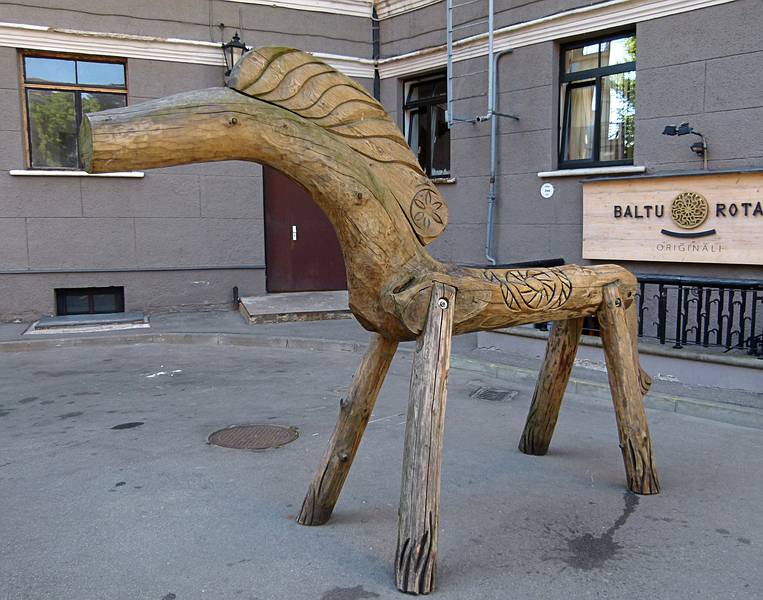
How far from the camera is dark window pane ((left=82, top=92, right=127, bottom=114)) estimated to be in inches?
406

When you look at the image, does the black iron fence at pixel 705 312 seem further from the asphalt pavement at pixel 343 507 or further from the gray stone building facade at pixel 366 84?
the asphalt pavement at pixel 343 507

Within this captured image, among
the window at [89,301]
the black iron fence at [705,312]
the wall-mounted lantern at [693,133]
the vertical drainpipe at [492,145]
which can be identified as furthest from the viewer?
the window at [89,301]

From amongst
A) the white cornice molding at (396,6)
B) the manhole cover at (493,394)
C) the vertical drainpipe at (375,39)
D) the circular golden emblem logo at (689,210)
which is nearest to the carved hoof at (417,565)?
the manhole cover at (493,394)

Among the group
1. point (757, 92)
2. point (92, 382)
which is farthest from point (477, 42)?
point (92, 382)

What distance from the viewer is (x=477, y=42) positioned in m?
10.1

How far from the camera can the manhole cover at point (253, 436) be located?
16.2 feet

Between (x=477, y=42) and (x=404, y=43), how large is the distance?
67.1 inches

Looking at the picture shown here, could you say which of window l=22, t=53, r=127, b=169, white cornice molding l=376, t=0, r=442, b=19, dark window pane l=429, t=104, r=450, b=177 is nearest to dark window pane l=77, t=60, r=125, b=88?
window l=22, t=53, r=127, b=169

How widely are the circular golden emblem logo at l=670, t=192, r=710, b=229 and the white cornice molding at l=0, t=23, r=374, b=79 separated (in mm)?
7366

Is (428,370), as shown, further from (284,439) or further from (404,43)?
(404,43)

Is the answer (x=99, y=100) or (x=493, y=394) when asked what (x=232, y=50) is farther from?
(x=493, y=394)

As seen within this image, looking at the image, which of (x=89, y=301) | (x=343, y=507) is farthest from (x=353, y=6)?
(x=343, y=507)

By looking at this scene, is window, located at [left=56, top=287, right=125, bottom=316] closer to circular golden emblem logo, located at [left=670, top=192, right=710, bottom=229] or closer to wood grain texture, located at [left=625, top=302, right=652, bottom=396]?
circular golden emblem logo, located at [left=670, top=192, right=710, bottom=229]

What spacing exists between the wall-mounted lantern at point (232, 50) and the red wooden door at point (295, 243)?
1.80 metres
